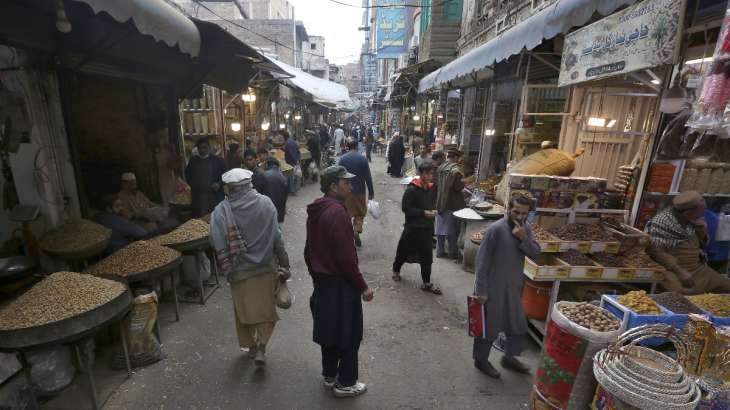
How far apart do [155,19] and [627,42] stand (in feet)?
14.8

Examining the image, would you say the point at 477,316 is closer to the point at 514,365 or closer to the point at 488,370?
the point at 488,370

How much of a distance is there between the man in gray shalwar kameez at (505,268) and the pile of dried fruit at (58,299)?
136 inches

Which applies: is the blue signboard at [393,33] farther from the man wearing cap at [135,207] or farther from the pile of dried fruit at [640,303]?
the pile of dried fruit at [640,303]

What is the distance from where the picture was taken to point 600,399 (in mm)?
2523

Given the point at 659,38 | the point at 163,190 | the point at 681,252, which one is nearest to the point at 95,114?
the point at 163,190

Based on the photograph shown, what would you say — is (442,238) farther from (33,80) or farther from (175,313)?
(33,80)

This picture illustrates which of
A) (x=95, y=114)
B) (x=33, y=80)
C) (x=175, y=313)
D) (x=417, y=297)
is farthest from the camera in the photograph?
(x=95, y=114)

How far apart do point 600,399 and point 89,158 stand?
785cm

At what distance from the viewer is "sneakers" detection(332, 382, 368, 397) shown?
342 centimetres

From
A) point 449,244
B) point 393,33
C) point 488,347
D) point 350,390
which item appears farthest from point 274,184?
point 393,33

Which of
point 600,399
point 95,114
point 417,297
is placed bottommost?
point 417,297

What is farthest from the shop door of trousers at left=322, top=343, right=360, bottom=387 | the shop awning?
trousers at left=322, top=343, right=360, bottom=387

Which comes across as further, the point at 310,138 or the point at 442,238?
the point at 310,138

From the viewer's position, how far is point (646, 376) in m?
2.17
